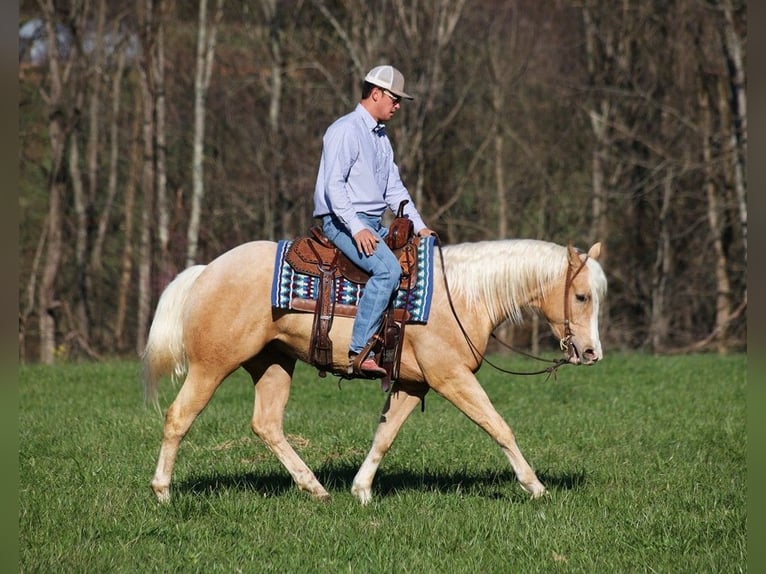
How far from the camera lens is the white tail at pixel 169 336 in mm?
7520

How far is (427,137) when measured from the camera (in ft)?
82.4

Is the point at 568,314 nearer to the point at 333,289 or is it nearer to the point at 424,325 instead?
the point at 424,325

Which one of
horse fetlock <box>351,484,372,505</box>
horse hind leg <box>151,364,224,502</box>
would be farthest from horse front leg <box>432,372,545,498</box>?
horse hind leg <box>151,364,224,502</box>

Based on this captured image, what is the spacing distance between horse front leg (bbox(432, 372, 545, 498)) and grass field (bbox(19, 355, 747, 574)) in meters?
→ 0.18

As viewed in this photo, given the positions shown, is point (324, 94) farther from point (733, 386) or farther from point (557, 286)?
point (557, 286)

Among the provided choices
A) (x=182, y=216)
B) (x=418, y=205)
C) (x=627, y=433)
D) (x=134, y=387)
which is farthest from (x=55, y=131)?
(x=627, y=433)

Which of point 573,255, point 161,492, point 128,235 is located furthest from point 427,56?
point 161,492

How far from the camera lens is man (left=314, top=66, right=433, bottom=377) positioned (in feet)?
23.0

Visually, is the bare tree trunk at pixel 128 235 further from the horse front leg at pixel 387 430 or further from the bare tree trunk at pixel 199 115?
the horse front leg at pixel 387 430

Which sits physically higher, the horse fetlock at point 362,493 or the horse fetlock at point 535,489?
the horse fetlock at point 535,489

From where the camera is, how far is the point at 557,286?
7.23 meters

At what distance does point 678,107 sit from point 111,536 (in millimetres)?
23115

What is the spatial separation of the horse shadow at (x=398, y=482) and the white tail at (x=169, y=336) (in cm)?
89

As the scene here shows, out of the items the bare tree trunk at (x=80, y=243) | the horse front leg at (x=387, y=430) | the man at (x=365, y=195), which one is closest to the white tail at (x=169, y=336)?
the man at (x=365, y=195)
